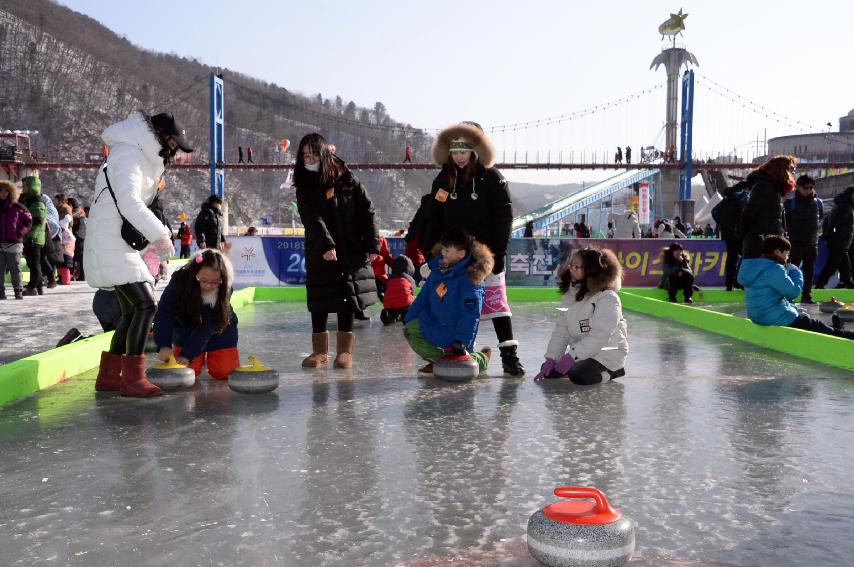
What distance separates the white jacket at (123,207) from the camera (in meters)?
3.57

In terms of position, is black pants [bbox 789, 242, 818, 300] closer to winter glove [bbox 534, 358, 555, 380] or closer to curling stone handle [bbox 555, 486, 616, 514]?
winter glove [bbox 534, 358, 555, 380]

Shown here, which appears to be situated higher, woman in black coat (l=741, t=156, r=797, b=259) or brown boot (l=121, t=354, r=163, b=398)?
woman in black coat (l=741, t=156, r=797, b=259)

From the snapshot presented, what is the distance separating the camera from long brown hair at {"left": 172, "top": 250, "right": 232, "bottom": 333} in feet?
13.3

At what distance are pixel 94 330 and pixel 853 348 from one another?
5.39m

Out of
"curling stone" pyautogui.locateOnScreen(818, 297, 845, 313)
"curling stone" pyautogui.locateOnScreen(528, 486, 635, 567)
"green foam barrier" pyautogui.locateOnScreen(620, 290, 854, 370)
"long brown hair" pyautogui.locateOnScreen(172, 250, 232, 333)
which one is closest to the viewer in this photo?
"curling stone" pyautogui.locateOnScreen(528, 486, 635, 567)

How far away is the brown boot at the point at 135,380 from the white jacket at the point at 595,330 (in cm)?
202

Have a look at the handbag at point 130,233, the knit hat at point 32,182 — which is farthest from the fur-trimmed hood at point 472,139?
the knit hat at point 32,182

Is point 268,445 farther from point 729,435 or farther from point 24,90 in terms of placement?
point 24,90

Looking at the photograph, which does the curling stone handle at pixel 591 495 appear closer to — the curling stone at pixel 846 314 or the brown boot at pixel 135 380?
the brown boot at pixel 135 380

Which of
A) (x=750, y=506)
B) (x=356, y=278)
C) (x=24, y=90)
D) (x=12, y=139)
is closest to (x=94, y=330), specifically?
(x=356, y=278)

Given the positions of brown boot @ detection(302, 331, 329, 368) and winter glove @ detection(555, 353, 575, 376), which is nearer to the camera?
winter glove @ detection(555, 353, 575, 376)

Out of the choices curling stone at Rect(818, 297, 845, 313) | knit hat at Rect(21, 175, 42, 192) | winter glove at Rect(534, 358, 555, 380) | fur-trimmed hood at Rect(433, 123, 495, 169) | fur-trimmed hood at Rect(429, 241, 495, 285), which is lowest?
winter glove at Rect(534, 358, 555, 380)

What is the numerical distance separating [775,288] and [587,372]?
85.0 inches

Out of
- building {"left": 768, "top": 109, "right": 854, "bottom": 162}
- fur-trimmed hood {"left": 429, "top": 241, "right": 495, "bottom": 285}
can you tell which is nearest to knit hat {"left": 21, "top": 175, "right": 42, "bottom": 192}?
fur-trimmed hood {"left": 429, "top": 241, "right": 495, "bottom": 285}
